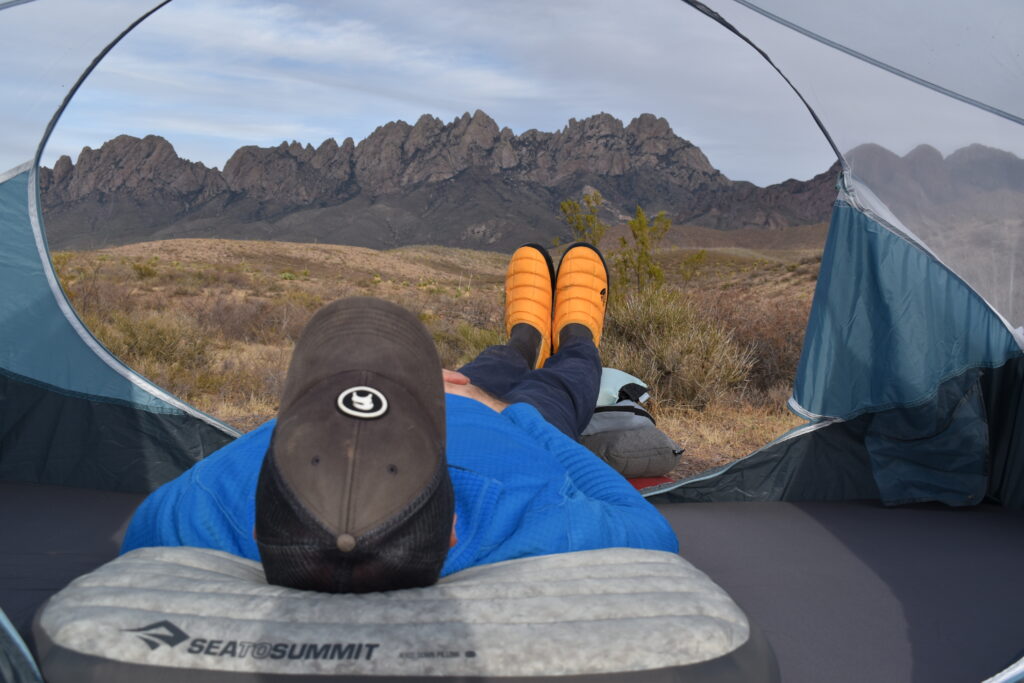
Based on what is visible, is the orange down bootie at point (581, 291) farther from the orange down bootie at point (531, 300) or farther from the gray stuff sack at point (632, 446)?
the gray stuff sack at point (632, 446)

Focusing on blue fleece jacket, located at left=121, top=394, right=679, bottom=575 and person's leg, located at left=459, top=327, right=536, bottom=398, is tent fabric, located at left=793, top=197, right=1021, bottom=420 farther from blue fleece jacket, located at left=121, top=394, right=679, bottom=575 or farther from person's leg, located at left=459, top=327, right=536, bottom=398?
blue fleece jacket, located at left=121, top=394, right=679, bottom=575

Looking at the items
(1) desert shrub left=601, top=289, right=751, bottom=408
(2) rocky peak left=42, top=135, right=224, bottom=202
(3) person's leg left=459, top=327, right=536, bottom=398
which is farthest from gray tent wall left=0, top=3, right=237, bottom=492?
(2) rocky peak left=42, top=135, right=224, bottom=202

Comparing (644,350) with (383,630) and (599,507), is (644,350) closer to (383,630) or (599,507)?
(599,507)

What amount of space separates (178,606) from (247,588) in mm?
97

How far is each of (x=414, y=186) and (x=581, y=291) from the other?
105119mm

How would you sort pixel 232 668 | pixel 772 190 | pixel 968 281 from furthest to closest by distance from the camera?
pixel 772 190 < pixel 968 281 < pixel 232 668

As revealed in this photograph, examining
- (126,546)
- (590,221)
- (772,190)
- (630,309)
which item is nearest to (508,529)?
(126,546)

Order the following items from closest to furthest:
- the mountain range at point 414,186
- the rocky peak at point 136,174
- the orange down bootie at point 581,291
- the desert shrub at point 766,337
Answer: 1. the orange down bootie at point 581,291
2. the desert shrub at point 766,337
3. the mountain range at point 414,186
4. the rocky peak at point 136,174

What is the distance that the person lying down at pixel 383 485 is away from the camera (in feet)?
3.54

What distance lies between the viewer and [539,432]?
2.01 meters

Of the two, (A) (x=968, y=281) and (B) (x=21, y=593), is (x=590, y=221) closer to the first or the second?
(A) (x=968, y=281)

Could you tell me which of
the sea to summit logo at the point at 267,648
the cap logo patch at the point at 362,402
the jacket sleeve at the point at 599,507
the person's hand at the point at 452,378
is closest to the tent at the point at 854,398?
A: the jacket sleeve at the point at 599,507

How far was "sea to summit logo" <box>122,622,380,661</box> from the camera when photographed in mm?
1051

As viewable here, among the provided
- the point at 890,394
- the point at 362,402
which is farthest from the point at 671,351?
the point at 362,402
